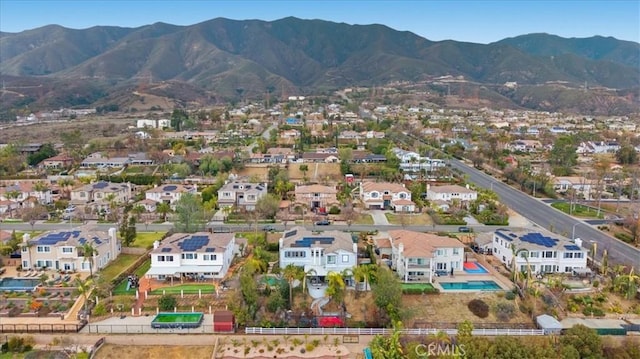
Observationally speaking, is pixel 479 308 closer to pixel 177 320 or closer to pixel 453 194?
pixel 177 320

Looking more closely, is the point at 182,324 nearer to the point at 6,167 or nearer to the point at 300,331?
the point at 300,331

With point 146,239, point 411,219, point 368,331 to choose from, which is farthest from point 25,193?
point 368,331

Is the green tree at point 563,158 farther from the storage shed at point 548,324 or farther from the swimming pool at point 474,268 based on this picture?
the storage shed at point 548,324

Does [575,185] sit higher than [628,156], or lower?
lower

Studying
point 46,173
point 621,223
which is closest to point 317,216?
point 621,223

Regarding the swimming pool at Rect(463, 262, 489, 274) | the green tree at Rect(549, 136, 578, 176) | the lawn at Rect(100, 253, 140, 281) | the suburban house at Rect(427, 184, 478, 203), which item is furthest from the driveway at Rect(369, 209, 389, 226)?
the green tree at Rect(549, 136, 578, 176)

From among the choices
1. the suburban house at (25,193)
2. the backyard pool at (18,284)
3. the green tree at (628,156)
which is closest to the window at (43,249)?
the backyard pool at (18,284)
